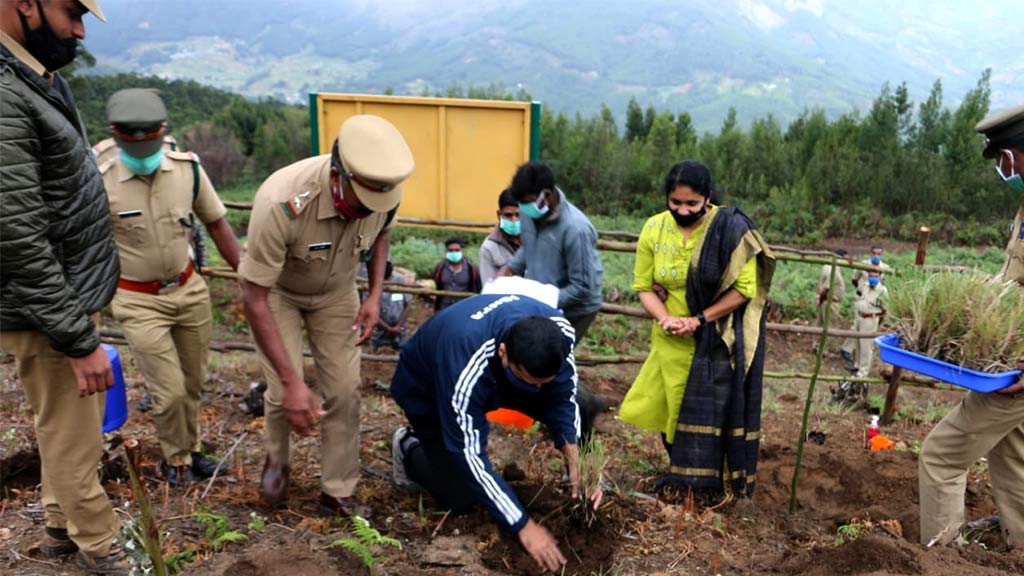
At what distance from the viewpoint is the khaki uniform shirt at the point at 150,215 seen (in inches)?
141

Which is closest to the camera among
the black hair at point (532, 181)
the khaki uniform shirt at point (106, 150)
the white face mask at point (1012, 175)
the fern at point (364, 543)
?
the fern at point (364, 543)

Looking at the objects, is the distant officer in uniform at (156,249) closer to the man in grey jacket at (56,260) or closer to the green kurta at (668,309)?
the man in grey jacket at (56,260)

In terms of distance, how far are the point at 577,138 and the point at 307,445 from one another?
48.6 feet

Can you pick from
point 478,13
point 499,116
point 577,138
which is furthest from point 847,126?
point 478,13

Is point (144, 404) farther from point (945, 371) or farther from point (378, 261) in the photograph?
point (945, 371)

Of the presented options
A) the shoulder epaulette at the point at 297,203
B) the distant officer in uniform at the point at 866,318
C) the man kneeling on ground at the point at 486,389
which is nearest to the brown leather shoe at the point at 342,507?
the man kneeling on ground at the point at 486,389

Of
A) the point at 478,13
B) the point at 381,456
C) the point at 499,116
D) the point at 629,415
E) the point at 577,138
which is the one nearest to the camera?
the point at 629,415

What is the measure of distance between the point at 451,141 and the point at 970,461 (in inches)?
213

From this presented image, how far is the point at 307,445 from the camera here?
14.1 ft

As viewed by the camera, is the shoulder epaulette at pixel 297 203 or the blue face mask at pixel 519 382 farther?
the shoulder epaulette at pixel 297 203

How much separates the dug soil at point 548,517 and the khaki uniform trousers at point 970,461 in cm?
16

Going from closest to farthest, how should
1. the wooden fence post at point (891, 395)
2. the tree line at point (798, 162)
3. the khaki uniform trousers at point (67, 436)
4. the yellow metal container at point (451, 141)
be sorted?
the khaki uniform trousers at point (67, 436) → the wooden fence post at point (891, 395) → the yellow metal container at point (451, 141) → the tree line at point (798, 162)

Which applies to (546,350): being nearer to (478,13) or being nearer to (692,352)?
(692,352)

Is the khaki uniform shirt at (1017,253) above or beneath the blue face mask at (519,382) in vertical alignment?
above
